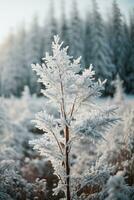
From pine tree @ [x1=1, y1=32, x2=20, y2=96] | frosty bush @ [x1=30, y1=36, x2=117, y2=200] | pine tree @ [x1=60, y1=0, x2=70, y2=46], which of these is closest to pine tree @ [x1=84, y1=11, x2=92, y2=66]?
pine tree @ [x1=60, y1=0, x2=70, y2=46]

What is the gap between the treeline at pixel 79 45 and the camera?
877 inches

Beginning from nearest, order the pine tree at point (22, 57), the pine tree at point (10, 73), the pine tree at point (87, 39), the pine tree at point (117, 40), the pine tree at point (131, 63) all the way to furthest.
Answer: the pine tree at point (131, 63), the pine tree at point (117, 40), the pine tree at point (87, 39), the pine tree at point (22, 57), the pine tree at point (10, 73)

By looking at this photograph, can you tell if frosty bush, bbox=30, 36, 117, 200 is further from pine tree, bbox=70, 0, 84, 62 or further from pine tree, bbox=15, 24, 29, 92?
pine tree, bbox=15, 24, 29, 92

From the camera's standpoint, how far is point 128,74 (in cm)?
2511

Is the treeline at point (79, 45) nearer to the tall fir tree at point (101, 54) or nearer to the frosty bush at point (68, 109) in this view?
the tall fir tree at point (101, 54)

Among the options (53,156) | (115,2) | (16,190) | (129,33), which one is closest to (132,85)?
(129,33)

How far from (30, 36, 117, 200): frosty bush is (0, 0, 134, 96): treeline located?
10898 millimetres

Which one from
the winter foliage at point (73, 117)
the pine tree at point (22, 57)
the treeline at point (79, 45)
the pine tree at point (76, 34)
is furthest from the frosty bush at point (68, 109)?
the pine tree at point (22, 57)

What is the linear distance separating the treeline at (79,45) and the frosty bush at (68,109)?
10.9 meters


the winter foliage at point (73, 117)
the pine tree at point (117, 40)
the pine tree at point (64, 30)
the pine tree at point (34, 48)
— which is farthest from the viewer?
the pine tree at point (34, 48)

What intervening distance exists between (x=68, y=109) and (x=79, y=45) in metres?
19.8

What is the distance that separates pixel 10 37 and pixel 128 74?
101ft

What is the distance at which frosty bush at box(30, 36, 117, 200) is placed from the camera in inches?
348

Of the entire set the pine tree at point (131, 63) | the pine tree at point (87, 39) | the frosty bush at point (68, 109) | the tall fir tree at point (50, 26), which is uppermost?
the tall fir tree at point (50, 26)
